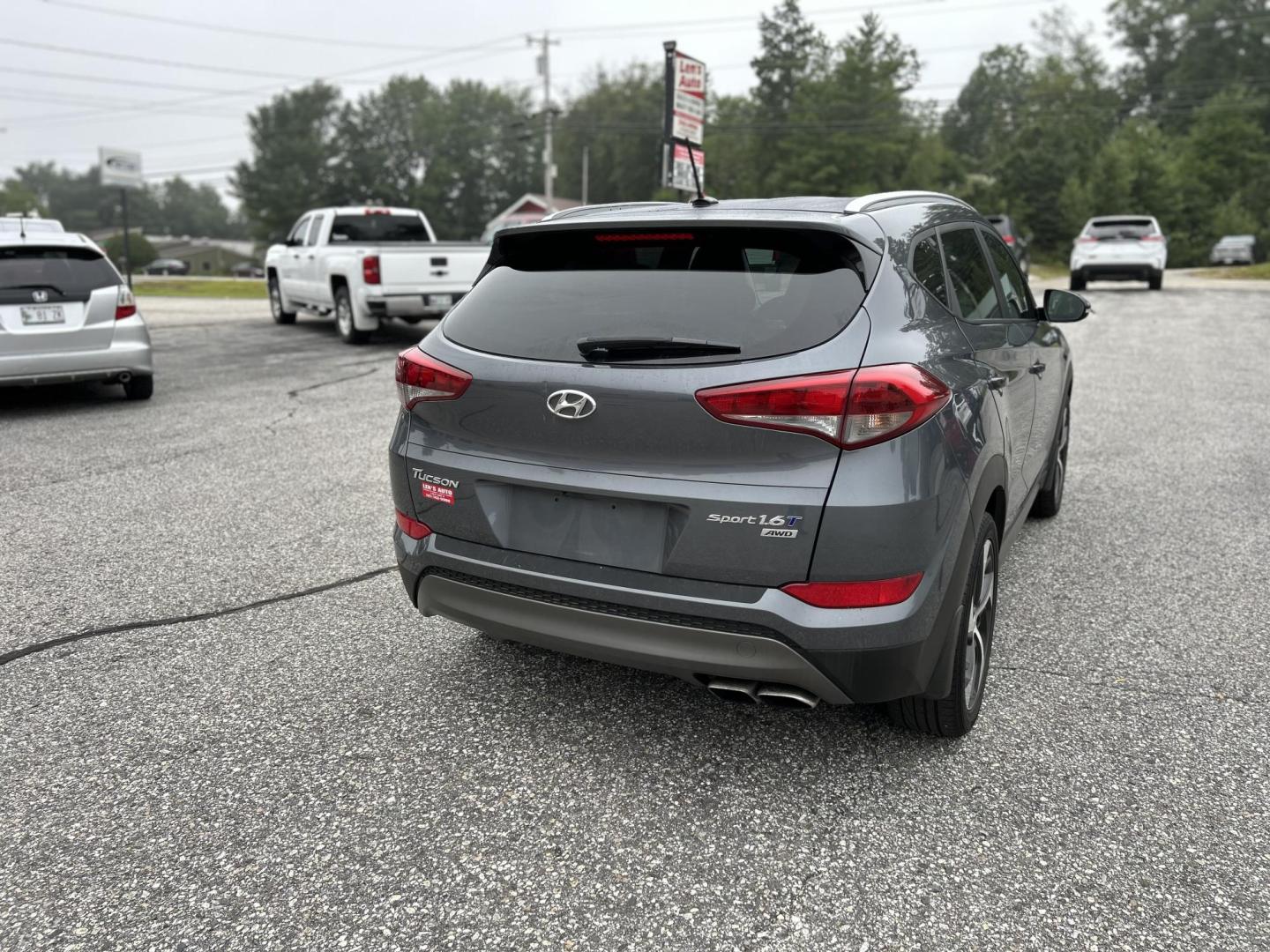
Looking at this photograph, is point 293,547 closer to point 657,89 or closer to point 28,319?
point 28,319

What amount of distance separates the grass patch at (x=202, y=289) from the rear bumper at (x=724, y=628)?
27.4 m

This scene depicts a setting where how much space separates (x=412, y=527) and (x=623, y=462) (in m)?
0.88

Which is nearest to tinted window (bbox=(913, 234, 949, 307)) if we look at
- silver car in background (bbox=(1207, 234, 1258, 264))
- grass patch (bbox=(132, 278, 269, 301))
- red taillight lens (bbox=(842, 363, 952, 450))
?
red taillight lens (bbox=(842, 363, 952, 450))

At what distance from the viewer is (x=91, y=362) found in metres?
8.89

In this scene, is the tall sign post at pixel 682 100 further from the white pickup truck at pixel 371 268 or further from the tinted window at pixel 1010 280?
the tinted window at pixel 1010 280

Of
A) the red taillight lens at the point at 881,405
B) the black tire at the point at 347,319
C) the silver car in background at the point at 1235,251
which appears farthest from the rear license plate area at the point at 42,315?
the silver car in background at the point at 1235,251

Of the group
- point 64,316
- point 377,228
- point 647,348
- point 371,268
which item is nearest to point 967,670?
point 647,348

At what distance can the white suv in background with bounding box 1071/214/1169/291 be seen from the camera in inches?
896

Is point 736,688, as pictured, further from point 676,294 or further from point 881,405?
point 676,294

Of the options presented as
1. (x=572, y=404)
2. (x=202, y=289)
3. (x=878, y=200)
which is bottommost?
(x=202, y=289)

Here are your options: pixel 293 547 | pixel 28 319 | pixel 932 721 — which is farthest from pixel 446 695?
pixel 28 319

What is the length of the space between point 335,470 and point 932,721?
4.85 metres

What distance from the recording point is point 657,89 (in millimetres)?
86062

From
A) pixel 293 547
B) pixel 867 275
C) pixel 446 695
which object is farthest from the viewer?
pixel 293 547
